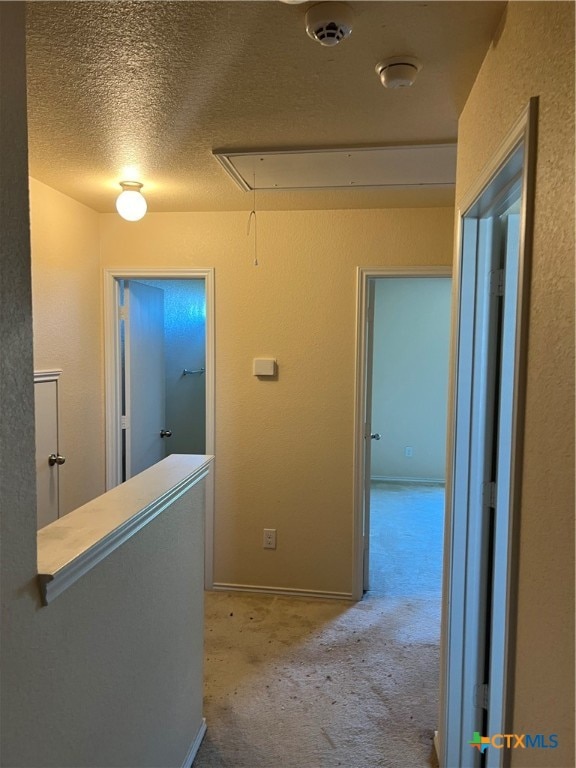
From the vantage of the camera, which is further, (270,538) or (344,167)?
(270,538)

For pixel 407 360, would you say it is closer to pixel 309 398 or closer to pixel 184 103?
pixel 309 398

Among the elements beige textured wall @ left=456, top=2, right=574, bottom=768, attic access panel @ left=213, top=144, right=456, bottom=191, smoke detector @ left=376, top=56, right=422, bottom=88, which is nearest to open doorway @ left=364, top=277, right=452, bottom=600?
attic access panel @ left=213, top=144, right=456, bottom=191

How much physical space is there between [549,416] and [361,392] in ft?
7.23

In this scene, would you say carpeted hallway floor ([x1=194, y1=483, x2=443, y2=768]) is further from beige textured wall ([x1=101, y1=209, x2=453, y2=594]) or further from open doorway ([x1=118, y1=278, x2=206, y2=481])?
open doorway ([x1=118, y1=278, x2=206, y2=481])

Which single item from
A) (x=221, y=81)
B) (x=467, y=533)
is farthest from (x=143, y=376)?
(x=467, y=533)

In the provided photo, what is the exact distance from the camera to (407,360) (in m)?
5.86

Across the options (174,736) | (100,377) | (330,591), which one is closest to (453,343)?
(174,736)

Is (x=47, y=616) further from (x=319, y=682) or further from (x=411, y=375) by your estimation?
(x=411, y=375)

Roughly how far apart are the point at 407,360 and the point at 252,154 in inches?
161

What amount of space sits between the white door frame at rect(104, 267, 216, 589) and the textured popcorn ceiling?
0.86 metres

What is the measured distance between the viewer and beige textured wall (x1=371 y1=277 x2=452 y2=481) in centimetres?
576

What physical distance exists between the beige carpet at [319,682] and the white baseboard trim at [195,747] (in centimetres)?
3

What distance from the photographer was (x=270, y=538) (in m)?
3.23

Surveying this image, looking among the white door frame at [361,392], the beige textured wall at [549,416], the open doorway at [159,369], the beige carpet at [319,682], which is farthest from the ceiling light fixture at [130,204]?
the beige carpet at [319,682]
